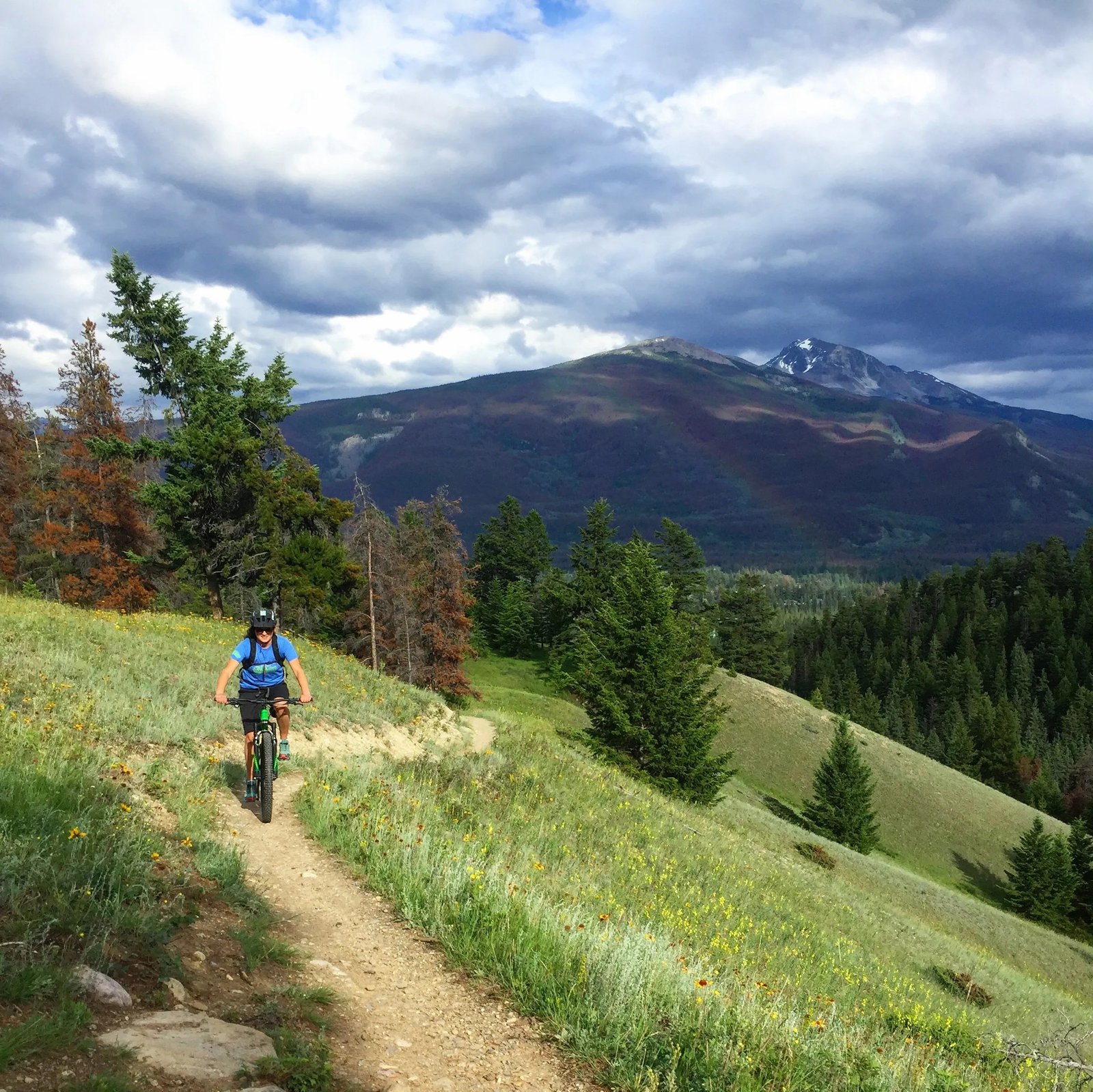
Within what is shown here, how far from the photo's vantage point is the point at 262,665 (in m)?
9.73

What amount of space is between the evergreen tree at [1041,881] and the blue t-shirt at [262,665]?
62.3 meters

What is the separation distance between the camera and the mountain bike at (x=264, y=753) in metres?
9.47

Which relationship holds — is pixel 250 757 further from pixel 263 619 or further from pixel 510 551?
pixel 510 551

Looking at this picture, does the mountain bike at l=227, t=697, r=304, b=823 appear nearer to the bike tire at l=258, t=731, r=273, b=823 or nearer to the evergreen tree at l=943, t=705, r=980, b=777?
the bike tire at l=258, t=731, r=273, b=823

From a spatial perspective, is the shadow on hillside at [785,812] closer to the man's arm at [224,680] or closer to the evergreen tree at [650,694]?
the evergreen tree at [650,694]

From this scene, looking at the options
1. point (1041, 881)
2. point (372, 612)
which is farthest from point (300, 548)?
point (1041, 881)

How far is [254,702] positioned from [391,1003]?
15.8ft

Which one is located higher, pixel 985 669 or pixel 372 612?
pixel 372 612

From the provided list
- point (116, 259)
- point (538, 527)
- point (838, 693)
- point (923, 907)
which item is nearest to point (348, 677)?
point (923, 907)

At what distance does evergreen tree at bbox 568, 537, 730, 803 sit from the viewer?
99.3ft

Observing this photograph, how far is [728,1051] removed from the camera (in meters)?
5.15

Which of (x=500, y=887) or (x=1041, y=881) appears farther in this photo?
(x=1041, y=881)

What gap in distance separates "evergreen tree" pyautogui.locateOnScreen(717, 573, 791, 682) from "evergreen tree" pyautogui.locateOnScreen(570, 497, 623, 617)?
26083mm

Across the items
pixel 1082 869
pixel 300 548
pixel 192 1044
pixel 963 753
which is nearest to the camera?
pixel 192 1044
